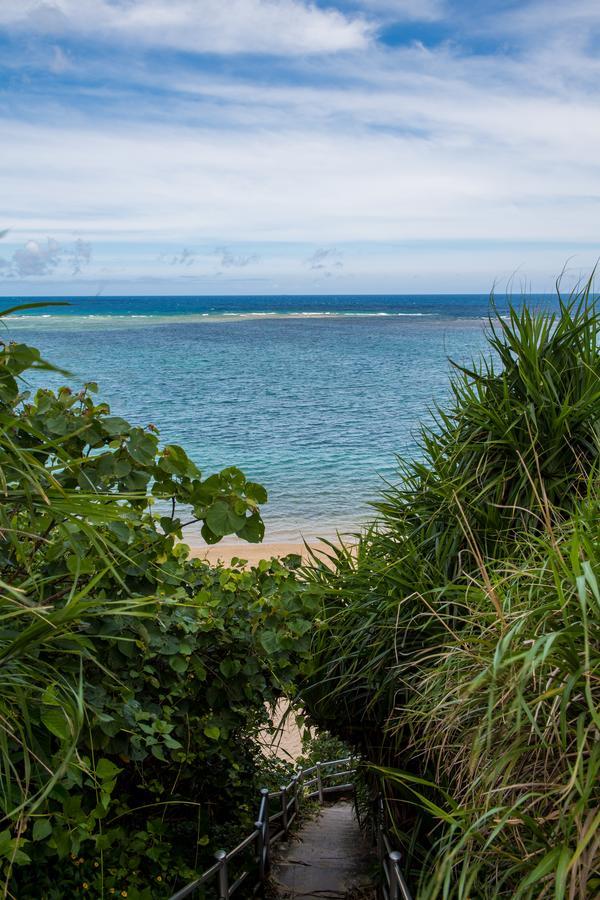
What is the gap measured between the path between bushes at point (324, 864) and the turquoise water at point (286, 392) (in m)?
2.61

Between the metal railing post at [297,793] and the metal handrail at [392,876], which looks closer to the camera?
the metal handrail at [392,876]

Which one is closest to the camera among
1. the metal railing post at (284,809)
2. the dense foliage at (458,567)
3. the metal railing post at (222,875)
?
the dense foliage at (458,567)

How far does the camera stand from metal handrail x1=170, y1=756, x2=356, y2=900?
11.0 feet

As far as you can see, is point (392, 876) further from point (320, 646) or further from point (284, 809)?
point (284, 809)

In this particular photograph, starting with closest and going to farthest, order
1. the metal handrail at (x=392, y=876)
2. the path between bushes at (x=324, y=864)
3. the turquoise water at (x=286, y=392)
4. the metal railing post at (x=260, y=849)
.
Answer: the metal handrail at (x=392, y=876) → the metal railing post at (x=260, y=849) → the path between bushes at (x=324, y=864) → the turquoise water at (x=286, y=392)

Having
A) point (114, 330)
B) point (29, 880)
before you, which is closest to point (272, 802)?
point (29, 880)

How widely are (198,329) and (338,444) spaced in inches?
2688

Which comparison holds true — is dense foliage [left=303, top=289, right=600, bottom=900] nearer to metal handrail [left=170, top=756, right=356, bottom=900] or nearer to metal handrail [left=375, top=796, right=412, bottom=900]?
metal handrail [left=375, top=796, right=412, bottom=900]

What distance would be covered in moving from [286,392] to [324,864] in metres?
38.4

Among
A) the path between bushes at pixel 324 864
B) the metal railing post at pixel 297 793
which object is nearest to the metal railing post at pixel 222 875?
the path between bushes at pixel 324 864

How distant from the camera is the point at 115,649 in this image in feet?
10.2

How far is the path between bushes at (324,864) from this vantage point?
14.9 ft

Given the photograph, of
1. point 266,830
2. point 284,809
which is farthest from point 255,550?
point 266,830

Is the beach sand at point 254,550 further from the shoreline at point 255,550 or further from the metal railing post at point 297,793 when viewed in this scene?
the metal railing post at point 297,793
